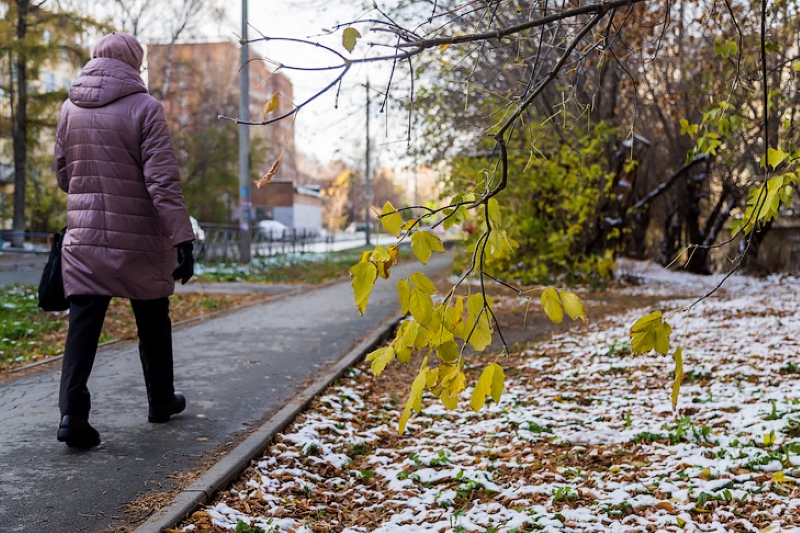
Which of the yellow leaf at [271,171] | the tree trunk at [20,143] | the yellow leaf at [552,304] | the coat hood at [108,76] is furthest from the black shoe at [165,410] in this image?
the tree trunk at [20,143]

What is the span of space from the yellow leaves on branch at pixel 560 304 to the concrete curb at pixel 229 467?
193 cm

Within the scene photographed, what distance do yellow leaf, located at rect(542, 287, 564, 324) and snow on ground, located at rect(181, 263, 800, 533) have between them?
1.64 meters

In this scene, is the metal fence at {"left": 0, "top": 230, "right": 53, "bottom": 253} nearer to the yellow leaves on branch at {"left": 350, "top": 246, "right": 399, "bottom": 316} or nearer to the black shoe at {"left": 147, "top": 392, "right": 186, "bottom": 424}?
the black shoe at {"left": 147, "top": 392, "right": 186, "bottom": 424}

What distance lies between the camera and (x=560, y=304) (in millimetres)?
2219

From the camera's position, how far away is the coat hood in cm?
397

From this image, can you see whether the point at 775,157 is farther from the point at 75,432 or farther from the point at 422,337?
the point at 75,432

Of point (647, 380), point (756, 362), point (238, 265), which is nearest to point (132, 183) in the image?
point (647, 380)

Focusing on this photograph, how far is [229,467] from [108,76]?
227cm

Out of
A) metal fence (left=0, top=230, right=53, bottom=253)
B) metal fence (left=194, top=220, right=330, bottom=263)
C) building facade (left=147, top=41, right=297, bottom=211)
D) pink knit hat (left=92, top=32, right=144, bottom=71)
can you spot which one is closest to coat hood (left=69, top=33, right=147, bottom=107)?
pink knit hat (left=92, top=32, right=144, bottom=71)

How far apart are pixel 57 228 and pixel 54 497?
82.4 ft

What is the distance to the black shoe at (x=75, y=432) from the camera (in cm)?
380

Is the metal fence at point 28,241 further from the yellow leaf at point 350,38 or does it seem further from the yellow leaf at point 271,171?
the yellow leaf at point 350,38

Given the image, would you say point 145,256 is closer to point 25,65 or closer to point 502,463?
point 502,463

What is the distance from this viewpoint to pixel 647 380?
6.54m
